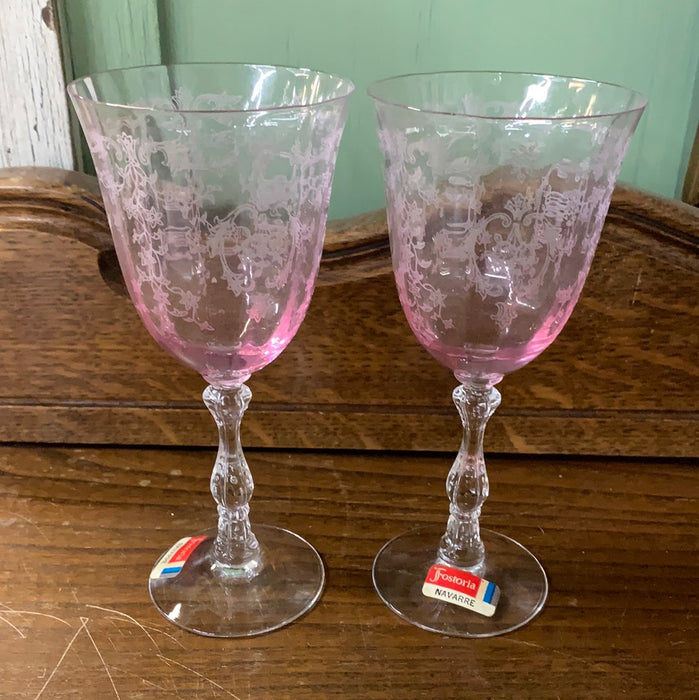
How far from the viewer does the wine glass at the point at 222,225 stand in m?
0.47

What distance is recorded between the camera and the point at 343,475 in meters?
0.73

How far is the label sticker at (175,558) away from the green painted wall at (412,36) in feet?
1.36

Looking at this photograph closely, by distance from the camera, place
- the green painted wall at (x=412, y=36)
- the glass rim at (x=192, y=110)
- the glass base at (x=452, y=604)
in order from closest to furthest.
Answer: the glass rim at (x=192, y=110)
the glass base at (x=452, y=604)
the green painted wall at (x=412, y=36)

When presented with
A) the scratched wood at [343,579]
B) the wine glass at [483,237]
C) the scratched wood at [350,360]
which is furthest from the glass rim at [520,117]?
the scratched wood at [343,579]

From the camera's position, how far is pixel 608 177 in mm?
499

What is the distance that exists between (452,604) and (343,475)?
0.18 m

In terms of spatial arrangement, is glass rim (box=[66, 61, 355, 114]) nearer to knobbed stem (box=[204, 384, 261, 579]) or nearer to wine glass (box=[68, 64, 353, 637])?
wine glass (box=[68, 64, 353, 637])

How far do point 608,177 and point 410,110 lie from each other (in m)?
0.13

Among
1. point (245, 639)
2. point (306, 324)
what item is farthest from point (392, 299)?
point (245, 639)

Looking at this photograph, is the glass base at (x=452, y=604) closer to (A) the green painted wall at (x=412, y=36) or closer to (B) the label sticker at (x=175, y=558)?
(B) the label sticker at (x=175, y=558)

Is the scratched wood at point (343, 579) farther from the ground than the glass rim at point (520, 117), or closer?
closer

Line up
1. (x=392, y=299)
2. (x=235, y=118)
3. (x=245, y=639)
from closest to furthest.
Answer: (x=235, y=118), (x=245, y=639), (x=392, y=299)

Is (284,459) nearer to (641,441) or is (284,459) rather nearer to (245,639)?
(245,639)

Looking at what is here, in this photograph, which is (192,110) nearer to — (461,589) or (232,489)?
(232,489)
